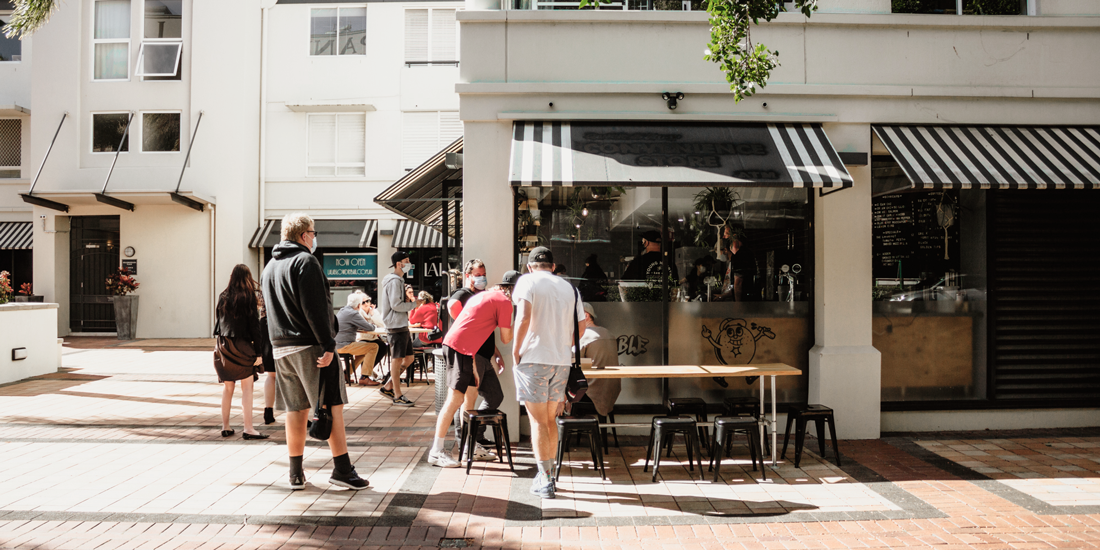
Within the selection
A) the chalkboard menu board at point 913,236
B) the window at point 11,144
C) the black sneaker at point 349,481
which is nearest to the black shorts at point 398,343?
the black sneaker at point 349,481

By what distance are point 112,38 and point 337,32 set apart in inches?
238

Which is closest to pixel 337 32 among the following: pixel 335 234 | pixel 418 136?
pixel 418 136

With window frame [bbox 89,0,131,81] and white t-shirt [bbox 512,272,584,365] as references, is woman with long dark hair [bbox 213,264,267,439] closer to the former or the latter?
white t-shirt [bbox 512,272,584,365]

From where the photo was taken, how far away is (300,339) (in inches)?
198

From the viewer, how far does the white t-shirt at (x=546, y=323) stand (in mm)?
5141

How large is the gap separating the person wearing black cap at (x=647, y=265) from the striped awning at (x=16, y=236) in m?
19.6

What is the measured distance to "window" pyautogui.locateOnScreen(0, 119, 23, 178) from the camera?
20031mm

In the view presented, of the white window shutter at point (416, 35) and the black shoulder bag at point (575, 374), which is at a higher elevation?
the white window shutter at point (416, 35)

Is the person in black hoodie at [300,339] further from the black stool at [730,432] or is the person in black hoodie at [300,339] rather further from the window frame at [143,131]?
the window frame at [143,131]

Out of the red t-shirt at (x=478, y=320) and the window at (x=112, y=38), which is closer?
the red t-shirt at (x=478, y=320)

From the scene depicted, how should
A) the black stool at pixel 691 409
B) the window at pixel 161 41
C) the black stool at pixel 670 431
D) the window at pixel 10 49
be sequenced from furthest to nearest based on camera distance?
the window at pixel 10 49
the window at pixel 161 41
the black stool at pixel 691 409
the black stool at pixel 670 431

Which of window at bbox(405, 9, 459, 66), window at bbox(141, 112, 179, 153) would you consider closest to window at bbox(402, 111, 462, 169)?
window at bbox(405, 9, 459, 66)

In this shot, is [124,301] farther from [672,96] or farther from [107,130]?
[672,96]

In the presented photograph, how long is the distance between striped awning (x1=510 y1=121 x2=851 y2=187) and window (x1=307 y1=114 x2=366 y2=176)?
13123 mm
